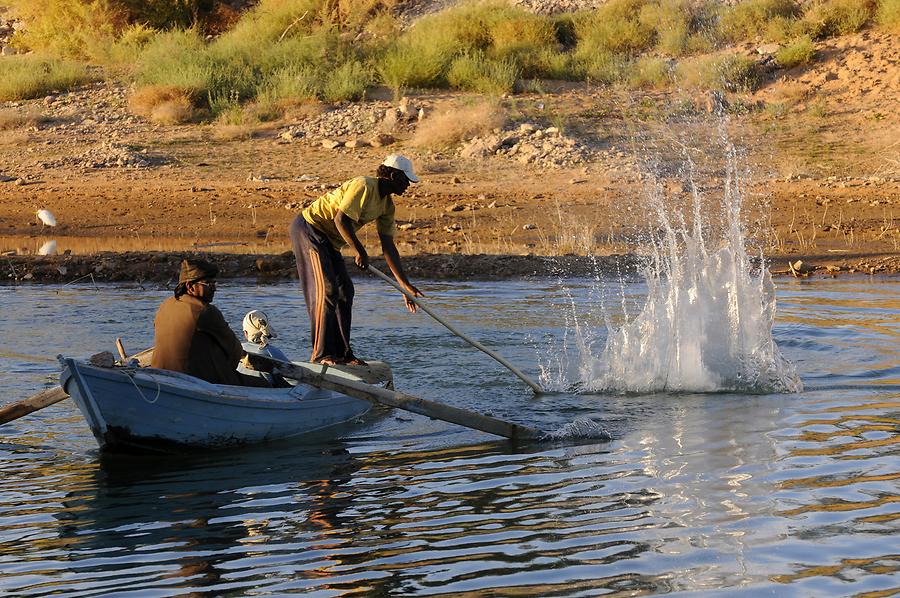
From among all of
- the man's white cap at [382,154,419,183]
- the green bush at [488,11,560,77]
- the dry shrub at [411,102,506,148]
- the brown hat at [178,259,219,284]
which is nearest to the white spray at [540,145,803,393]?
the man's white cap at [382,154,419,183]

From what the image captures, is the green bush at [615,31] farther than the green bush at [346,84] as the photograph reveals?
Yes

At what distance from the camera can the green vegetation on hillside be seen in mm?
22766

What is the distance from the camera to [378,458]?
7855mm

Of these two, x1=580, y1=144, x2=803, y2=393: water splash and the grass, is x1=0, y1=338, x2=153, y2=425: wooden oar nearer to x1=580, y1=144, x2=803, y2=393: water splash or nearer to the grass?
x1=580, y1=144, x2=803, y2=393: water splash

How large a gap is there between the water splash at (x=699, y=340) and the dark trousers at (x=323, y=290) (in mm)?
1907

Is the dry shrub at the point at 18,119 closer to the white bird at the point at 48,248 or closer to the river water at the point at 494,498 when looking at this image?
the white bird at the point at 48,248

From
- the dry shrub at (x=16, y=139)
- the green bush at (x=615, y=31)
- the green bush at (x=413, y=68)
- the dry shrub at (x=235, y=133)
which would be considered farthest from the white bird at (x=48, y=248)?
the green bush at (x=615, y=31)

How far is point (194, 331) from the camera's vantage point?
24.7ft

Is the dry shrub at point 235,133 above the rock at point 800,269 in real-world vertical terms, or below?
above

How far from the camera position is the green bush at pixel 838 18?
78.9 feet

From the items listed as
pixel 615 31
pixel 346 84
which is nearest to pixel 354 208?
pixel 346 84

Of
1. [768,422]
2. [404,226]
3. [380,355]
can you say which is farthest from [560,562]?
[404,226]

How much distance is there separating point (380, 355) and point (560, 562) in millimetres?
5567

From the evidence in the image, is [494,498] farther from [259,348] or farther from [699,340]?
[699,340]
